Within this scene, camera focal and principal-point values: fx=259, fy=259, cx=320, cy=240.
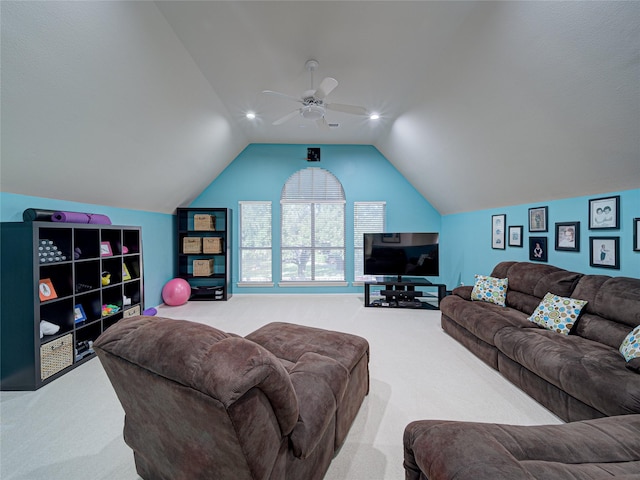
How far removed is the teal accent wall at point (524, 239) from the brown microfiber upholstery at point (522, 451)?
81.7 inches

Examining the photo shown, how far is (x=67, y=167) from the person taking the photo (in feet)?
8.92

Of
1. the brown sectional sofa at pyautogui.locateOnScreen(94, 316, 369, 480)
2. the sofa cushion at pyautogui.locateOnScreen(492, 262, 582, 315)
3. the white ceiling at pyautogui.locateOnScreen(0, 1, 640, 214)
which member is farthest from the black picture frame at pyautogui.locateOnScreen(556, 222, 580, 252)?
the brown sectional sofa at pyautogui.locateOnScreen(94, 316, 369, 480)

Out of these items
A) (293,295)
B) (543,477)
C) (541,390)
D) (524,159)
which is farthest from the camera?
(293,295)

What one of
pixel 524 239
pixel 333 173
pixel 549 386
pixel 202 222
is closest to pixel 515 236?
pixel 524 239

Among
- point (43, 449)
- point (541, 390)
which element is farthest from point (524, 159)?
point (43, 449)

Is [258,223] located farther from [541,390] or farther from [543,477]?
[543,477]

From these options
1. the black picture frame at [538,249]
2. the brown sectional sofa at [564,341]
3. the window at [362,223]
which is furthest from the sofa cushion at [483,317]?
the window at [362,223]

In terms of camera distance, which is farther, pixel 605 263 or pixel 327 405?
pixel 605 263

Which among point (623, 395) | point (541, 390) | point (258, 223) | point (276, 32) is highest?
point (276, 32)

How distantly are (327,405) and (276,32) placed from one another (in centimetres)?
315

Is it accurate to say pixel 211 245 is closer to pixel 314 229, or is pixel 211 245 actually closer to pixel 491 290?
pixel 314 229

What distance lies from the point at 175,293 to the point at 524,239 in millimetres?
5795

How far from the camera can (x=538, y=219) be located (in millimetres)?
3441

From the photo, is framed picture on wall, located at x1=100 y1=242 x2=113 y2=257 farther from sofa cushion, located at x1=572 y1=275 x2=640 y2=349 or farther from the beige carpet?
sofa cushion, located at x1=572 y1=275 x2=640 y2=349
